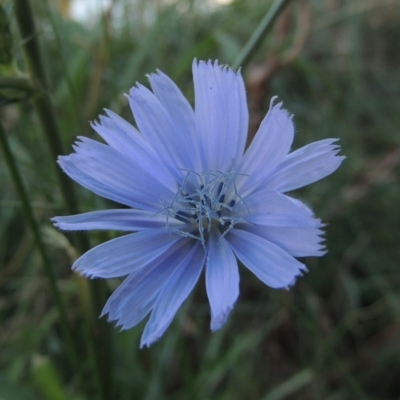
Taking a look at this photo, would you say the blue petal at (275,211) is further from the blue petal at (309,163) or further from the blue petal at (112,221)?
the blue petal at (112,221)

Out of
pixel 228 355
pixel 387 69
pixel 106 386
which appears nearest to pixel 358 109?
pixel 387 69

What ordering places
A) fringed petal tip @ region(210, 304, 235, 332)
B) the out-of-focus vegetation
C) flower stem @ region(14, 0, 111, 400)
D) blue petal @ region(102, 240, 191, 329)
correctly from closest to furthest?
fringed petal tip @ region(210, 304, 235, 332) → blue petal @ region(102, 240, 191, 329) → flower stem @ region(14, 0, 111, 400) → the out-of-focus vegetation

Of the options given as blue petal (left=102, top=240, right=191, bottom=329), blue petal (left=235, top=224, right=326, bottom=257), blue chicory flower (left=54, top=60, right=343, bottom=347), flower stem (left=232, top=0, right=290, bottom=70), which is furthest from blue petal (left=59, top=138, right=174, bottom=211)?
flower stem (left=232, top=0, right=290, bottom=70)

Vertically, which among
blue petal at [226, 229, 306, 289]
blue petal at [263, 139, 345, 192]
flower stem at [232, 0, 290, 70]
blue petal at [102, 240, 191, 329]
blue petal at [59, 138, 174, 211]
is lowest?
blue petal at [226, 229, 306, 289]

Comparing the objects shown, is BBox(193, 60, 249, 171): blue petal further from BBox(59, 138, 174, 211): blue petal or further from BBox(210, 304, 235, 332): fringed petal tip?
BBox(210, 304, 235, 332): fringed petal tip

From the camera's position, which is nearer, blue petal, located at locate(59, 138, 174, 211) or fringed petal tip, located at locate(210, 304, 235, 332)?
A: fringed petal tip, located at locate(210, 304, 235, 332)

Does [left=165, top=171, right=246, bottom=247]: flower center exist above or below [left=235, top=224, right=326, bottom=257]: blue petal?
above

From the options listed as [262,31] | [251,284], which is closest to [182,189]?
[262,31]

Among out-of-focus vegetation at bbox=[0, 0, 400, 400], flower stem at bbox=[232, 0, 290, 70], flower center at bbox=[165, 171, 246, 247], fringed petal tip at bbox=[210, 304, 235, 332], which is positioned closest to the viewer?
fringed petal tip at bbox=[210, 304, 235, 332]
